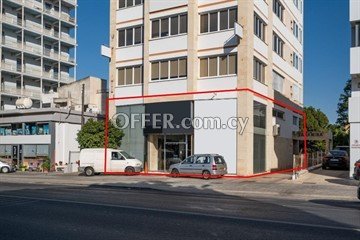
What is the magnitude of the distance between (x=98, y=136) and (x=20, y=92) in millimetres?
32861

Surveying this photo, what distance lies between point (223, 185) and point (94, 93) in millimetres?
27324

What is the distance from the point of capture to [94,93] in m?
46.7

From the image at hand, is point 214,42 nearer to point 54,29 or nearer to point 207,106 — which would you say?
point 207,106

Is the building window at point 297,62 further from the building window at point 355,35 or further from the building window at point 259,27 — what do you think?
the building window at point 355,35

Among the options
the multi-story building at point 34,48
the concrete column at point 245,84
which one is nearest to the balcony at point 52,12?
the multi-story building at point 34,48

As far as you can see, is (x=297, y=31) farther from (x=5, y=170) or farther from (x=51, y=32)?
(x=51, y=32)

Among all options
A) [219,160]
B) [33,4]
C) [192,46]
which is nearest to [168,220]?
[219,160]

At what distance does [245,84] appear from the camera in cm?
2822

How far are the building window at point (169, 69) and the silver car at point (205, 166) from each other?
694 cm

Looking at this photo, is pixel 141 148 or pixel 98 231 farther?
pixel 141 148

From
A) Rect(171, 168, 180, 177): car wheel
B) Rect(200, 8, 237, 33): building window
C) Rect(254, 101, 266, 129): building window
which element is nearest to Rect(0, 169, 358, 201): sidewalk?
Rect(171, 168, 180, 177): car wheel

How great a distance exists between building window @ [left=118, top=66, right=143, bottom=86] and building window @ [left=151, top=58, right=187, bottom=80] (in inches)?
64.2

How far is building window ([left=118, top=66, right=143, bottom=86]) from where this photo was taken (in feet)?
110

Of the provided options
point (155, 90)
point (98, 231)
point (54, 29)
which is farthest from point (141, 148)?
point (54, 29)
